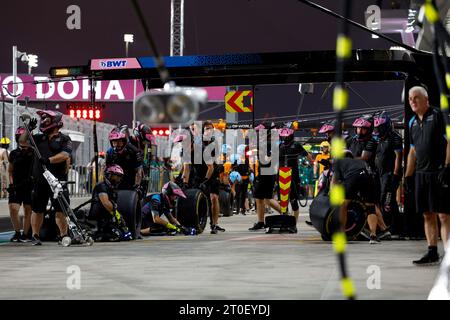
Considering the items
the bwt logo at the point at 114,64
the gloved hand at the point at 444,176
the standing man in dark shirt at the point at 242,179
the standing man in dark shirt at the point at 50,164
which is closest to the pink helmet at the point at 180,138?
the bwt logo at the point at 114,64

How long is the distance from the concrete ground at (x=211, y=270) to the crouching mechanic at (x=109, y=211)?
1.88ft

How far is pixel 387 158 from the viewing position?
14.9 m

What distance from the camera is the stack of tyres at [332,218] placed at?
1360cm

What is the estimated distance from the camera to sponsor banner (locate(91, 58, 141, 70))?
15375mm

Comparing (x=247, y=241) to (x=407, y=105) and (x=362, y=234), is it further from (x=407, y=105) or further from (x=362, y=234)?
(x=407, y=105)

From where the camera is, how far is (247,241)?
14438 millimetres

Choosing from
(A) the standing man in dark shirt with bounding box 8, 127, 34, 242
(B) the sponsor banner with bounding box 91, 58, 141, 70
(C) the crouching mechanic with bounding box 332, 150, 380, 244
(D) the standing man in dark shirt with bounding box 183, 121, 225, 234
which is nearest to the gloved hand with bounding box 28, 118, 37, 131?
(A) the standing man in dark shirt with bounding box 8, 127, 34, 242

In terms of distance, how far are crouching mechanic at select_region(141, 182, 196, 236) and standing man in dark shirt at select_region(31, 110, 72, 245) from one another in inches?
105

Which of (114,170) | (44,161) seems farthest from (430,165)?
(114,170)

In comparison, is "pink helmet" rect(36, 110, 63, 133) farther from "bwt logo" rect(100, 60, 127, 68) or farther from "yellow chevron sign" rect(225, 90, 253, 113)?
"yellow chevron sign" rect(225, 90, 253, 113)

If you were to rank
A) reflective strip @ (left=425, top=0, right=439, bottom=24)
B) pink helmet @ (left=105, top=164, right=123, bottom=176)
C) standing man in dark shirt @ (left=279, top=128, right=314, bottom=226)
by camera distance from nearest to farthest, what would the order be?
1. reflective strip @ (left=425, top=0, right=439, bottom=24)
2. pink helmet @ (left=105, top=164, right=123, bottom=176)
3. standing man in dark shirt @ (left=279, top=128, right=314, bottom=226)

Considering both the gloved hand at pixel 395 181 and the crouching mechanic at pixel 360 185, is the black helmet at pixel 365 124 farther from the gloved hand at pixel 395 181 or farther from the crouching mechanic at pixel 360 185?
the crouching mechanic at pixel 360 185

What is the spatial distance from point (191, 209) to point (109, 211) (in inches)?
99.7
